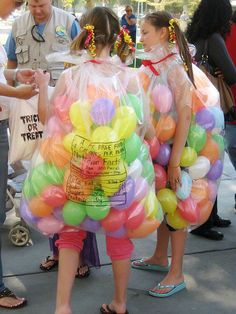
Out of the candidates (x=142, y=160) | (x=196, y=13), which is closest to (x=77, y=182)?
(x=142, y=160)

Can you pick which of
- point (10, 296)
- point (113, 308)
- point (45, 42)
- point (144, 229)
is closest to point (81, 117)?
point (144, 229)

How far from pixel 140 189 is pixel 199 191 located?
1.86 feet

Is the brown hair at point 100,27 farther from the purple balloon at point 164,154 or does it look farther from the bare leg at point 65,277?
the bare leg at point 65,277

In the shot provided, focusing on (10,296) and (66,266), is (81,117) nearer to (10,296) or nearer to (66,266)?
(66,266)

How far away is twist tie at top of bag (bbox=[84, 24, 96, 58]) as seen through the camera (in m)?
2.39

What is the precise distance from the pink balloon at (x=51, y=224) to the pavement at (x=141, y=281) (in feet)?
1.96

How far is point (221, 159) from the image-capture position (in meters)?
2.94

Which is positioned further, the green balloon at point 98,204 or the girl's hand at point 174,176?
the girl's hand at point 174,176

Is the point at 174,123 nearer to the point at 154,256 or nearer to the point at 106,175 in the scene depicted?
the point at 106,175

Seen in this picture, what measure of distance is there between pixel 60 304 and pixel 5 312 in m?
0.46

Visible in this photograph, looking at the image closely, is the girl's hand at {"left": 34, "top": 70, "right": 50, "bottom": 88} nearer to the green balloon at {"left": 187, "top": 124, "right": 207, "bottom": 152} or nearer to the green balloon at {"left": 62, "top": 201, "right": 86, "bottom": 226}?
the green balloon at {"left": 62, "top": 201, "right": 86, "bottom": 226}

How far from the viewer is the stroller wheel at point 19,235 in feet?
11.9

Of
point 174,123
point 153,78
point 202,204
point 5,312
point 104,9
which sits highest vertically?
point 104,9

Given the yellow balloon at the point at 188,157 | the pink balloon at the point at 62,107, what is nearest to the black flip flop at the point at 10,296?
the pink balloon at the point at 62,107
